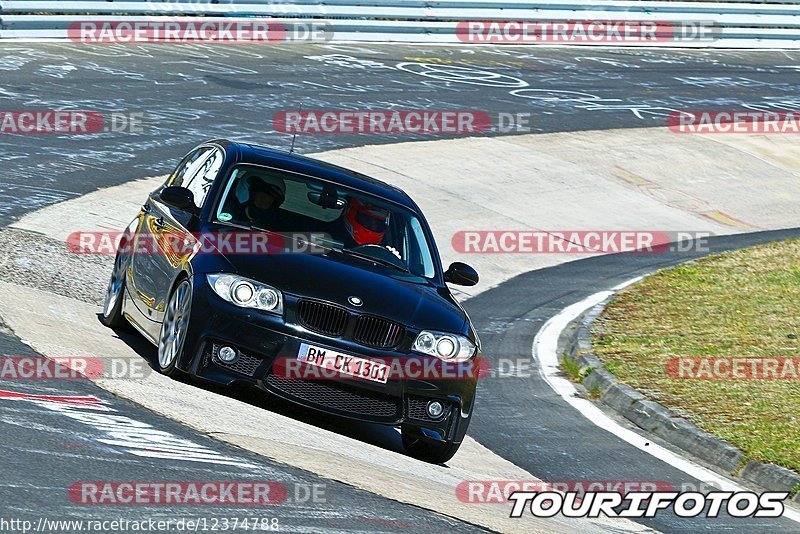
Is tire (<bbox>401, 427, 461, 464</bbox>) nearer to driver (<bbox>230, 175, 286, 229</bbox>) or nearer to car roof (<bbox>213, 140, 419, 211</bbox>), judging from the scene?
driver (<bbox>230, 175, 286, 229</bbox>)

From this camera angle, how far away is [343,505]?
5.89 meters

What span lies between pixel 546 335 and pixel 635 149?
10.4 metres

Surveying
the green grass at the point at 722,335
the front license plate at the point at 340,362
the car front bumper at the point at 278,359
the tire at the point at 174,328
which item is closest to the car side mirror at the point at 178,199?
the tire at the point at 174,328

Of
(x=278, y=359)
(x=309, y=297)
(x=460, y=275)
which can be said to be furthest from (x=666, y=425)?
(x=278, y=359)

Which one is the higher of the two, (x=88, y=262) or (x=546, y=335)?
(x=88, y=262)

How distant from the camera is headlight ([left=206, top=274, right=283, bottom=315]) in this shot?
7645mm

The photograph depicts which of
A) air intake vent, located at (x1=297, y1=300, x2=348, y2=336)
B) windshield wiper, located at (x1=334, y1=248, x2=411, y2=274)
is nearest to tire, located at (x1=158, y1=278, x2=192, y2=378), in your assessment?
air intake vent, located at (x1=297, y1=300, x2=348, y2=336)

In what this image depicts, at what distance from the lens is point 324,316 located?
25.1ft

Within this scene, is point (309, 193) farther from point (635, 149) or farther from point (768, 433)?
point (635, 149)

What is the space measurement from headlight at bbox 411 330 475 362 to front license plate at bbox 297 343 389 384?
301mm

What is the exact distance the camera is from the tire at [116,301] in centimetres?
952

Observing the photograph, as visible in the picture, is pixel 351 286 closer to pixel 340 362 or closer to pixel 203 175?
pixel 340 362

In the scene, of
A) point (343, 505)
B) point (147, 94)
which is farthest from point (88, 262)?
point (147, 94)

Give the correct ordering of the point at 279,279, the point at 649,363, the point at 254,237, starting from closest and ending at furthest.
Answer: the point at 279,279 → the point at 254,237 → the point at 649,363
